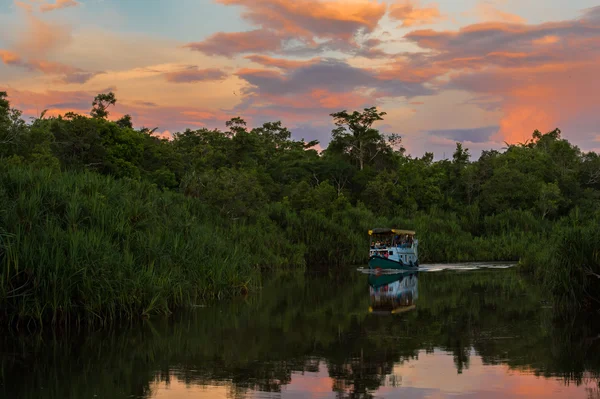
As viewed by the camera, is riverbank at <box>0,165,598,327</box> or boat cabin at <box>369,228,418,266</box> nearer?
riverbank at <box>0,165,598,327</box>

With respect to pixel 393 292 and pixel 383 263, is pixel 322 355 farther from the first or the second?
pixel 383 263

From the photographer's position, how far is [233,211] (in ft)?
122

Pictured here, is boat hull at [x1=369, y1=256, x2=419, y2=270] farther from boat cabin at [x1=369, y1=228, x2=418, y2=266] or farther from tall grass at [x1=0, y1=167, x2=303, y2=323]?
tall grass at [x1=0, y1=167, x2=303, y2=323]

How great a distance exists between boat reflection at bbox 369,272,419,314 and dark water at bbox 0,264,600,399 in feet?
0.88

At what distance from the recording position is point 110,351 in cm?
1402

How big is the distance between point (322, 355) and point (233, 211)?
2397 centimetres

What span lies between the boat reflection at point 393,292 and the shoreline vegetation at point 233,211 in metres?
4.64

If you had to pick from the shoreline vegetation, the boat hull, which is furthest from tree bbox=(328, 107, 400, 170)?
the boat hull

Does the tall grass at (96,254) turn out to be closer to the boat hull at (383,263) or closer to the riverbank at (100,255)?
the riverbank at (100,255)

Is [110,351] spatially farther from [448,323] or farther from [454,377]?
[448,323]

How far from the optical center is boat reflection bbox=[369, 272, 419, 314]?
21969 millimetres

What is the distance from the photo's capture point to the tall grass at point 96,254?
51.5 ft

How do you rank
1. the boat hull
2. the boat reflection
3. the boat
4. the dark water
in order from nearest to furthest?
the dark water < the boat reflection < the boat hull < the boat

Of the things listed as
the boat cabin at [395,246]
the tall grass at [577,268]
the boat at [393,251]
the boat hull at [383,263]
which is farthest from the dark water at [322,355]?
the boat cabin at [395,246]
